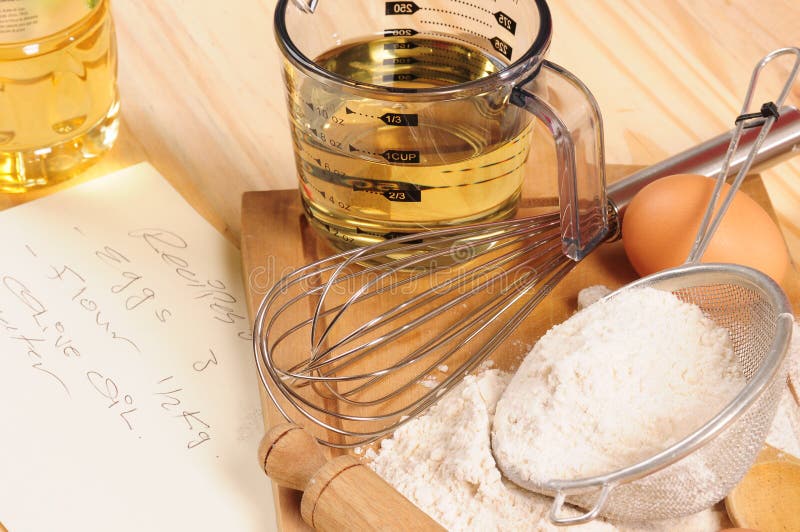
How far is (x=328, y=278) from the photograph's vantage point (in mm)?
762

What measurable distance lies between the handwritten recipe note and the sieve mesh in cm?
23

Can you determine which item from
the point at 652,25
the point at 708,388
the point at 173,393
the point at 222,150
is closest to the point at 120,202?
the point at 222,150

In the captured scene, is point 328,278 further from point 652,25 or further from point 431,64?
point 652,25

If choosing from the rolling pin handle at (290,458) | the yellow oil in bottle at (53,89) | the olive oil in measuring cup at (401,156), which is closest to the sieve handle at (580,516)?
the rolling pin handle at (290,458)

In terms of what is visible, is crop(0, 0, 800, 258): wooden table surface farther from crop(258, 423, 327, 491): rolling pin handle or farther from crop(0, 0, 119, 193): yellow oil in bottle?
crop(258, 423, 327, 491): rolling pin handle

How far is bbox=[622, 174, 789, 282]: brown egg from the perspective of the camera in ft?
2.29

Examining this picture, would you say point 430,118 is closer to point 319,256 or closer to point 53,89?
point 319,256

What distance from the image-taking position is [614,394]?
0.59m

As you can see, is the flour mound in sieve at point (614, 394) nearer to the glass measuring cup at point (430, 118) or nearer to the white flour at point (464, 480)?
the white flour at point (464, 480)

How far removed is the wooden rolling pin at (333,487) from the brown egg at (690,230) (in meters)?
0.28

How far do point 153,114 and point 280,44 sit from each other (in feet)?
1.05

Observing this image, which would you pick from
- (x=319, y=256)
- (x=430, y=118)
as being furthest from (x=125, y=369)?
(x=430, y=118)

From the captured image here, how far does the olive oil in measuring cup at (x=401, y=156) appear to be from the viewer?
67cm

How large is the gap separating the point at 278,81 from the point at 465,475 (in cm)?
54
